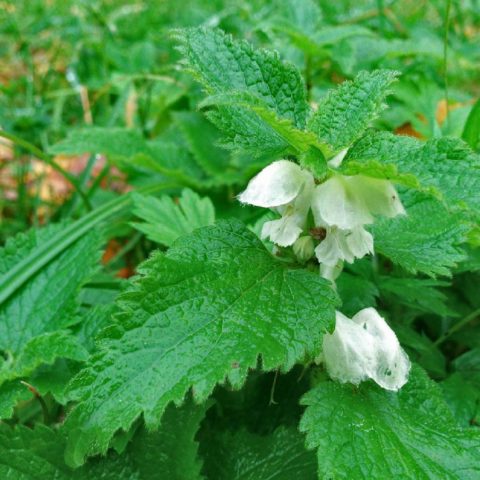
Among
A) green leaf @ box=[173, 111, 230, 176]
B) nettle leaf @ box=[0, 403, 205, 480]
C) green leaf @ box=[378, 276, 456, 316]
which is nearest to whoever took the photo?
nettle leaf @ box=[0, 403, 205, 480]

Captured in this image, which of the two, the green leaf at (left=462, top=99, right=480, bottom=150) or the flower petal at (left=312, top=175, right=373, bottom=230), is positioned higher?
the flower petal at (left=312, top=175, right=373, bottom=230)

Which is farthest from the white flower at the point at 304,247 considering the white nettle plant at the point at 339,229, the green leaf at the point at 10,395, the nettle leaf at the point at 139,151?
the nettle leaf at the point at 139,151

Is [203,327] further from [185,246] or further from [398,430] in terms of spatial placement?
[398,430]

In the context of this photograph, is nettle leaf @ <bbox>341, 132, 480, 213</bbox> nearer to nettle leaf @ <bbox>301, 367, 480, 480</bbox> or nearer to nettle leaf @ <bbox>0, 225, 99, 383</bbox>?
Answer: nettle leaf @ <bbox>301, 367, 480, 480</bbox>

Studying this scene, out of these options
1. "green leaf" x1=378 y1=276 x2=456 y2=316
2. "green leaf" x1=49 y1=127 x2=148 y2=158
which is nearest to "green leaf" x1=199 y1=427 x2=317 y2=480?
"green leaf" x1=378 y1=276 x2=456 y2=316

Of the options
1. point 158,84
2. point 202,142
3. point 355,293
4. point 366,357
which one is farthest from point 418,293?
point 158,84

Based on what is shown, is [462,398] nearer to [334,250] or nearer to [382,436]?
[382,436]

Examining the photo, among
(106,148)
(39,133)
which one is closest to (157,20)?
(39,133)
